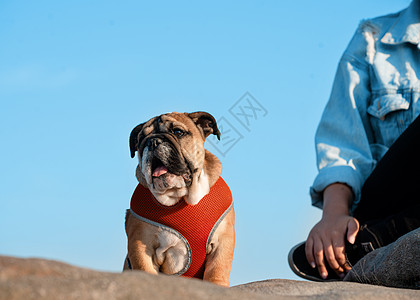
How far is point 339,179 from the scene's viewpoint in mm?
3359

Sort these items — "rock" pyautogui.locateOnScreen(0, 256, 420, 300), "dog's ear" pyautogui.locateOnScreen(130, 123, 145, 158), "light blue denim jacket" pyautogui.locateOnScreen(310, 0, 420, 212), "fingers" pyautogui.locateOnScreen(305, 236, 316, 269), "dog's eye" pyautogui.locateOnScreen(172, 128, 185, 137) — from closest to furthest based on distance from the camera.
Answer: "rock" pyautogui.locateOnScreen(0, 256, 420, 300)
"dog's eye" pyautogui.locateOnScreen(172, 128, 185, 137)
"dog's ear" pyautogui.locateOnScreen(130, 123, 145, 158)
"fingers" pyautogui.locateOnScreen(305, 236, 316, 269)
"light blue denim jacket" pyautogui.locateOnScreen(310, 0, 420, 212)

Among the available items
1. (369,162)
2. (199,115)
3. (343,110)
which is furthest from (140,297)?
(343,110)

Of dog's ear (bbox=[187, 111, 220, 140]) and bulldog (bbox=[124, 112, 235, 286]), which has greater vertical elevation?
dog's ear (bbox=[187, 111, 220, 140])

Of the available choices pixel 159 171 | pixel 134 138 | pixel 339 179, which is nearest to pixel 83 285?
pixel 159 171

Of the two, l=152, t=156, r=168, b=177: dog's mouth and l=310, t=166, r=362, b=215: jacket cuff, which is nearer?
l=152, t=156, r=168, b=177: dog's mouth

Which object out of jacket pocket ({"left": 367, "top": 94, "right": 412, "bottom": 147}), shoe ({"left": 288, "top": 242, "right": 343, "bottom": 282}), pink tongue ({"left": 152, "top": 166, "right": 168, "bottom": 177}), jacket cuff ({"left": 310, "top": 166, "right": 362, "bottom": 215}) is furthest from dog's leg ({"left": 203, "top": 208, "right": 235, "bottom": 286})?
jacket pocket ({"left": 367, "top": 94, "right": 412, "bottom": 147})

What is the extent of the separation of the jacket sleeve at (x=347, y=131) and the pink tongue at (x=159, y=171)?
1559mm

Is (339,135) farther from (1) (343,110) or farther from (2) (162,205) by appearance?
(2) (162,205)

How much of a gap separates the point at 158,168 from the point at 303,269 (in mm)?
1206

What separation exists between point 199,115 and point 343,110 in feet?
5.89

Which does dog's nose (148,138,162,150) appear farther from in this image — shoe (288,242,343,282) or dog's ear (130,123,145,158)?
shoe (288,242,343,282)

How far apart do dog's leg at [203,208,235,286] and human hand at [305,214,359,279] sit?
71 cm

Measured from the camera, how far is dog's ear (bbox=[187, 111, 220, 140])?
2506 millimetres

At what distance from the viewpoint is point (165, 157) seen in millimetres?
2289
